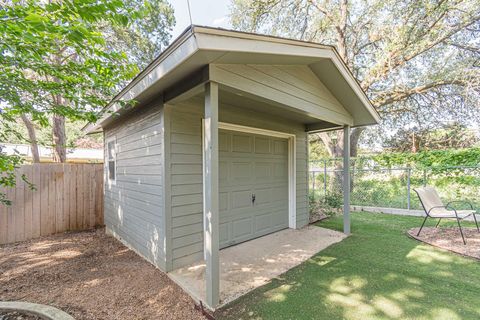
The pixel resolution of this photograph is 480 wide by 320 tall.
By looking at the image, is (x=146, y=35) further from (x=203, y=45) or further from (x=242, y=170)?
(x=203, y=45)

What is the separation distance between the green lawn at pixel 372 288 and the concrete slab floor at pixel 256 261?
171 millimetres

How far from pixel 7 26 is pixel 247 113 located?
3.22 meters

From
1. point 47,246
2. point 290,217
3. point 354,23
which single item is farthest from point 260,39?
point 354,23

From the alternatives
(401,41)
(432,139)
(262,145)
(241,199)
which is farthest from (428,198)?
(432,139)

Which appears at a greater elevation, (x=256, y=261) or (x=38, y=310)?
(x=38, y=310)

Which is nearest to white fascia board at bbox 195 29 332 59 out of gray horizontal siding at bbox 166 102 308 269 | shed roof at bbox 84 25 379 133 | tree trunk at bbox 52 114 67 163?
shed roof at bbox 84 25 379 133

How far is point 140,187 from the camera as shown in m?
3.93

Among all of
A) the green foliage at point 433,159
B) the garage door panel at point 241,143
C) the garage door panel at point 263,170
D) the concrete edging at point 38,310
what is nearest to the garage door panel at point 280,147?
the garage door panel at point 263,170

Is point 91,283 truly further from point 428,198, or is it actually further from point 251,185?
point 428,198

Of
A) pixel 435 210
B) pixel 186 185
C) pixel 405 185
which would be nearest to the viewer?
pixel 186 185

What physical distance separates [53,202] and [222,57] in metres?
5.31

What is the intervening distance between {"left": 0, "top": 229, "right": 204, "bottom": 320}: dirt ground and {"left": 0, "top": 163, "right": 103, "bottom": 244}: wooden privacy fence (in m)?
0.52

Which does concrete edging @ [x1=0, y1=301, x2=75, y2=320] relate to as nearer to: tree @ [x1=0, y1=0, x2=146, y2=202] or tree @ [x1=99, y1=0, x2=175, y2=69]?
tree @ [x1=0, y1=0, x2=146, y2=202]

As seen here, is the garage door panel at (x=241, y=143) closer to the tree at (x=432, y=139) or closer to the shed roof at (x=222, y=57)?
the shed roof at (x=222, y=57)
